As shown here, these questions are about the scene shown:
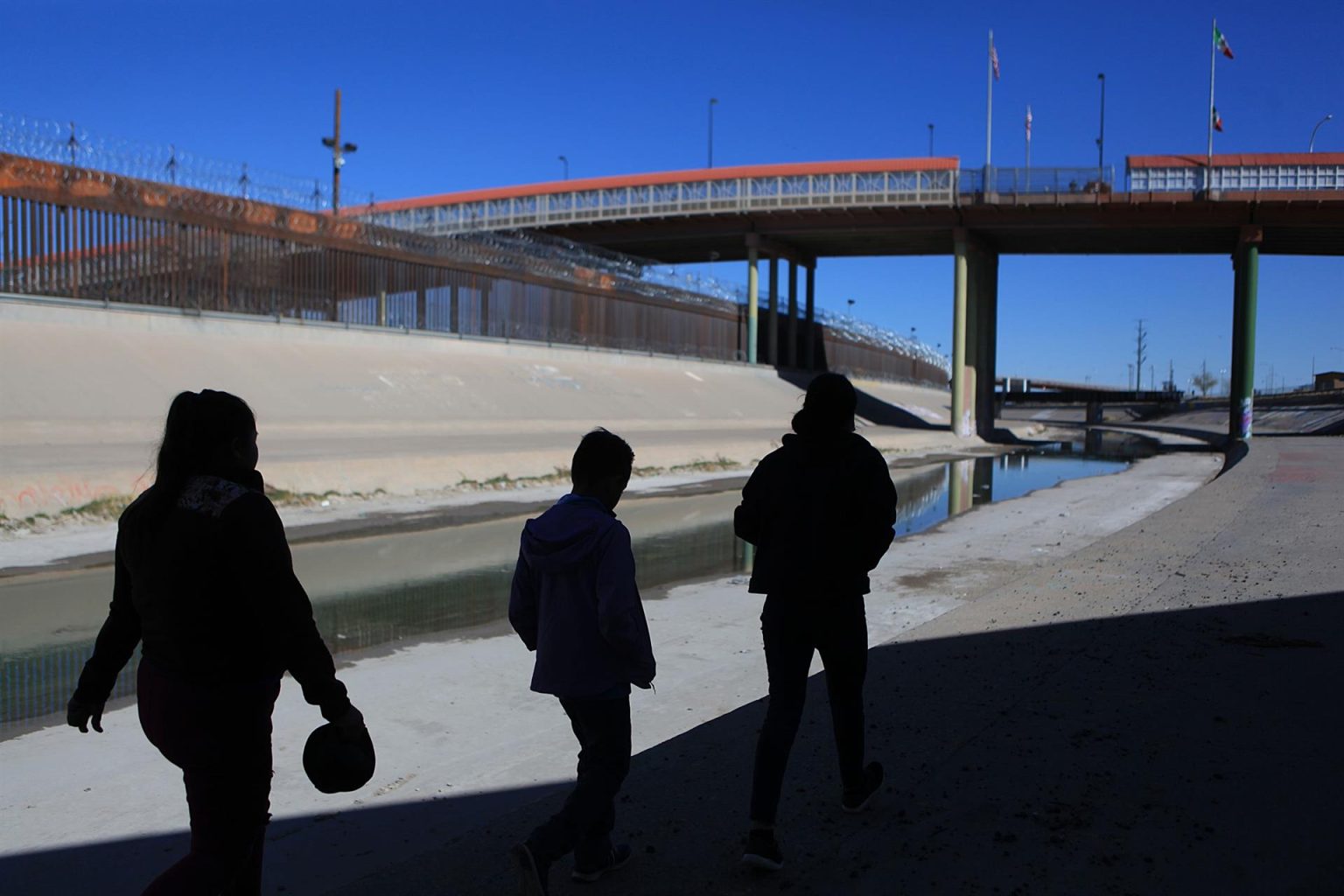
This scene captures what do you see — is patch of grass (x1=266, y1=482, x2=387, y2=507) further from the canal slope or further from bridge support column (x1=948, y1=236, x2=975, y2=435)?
bridge support column (x1=948, y1=236, x2=975, y2=435)

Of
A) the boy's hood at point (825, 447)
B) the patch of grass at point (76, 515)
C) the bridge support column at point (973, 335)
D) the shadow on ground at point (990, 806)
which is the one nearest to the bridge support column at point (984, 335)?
the bridge support column at point (973, 335)

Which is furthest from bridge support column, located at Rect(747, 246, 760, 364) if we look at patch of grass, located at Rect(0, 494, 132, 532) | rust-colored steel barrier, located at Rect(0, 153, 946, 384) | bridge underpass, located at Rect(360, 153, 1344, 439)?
patch of grass, located at Rect(0, 494, 132, 532)

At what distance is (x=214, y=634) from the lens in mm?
2732

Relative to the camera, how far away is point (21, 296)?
71.5ft

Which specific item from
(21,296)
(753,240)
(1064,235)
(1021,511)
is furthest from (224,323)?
(1064,235)

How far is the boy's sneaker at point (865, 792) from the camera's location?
4145 mm

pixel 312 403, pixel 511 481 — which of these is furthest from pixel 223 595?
pixel 312 403

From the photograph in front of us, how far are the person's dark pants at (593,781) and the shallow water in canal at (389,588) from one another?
4.76 m

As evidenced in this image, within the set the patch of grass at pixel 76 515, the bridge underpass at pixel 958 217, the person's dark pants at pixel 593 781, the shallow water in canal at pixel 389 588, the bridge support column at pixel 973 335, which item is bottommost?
the shallow water in canal at pixel 389 588

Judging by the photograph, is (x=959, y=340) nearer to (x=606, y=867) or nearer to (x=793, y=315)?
(x=793, y=315)

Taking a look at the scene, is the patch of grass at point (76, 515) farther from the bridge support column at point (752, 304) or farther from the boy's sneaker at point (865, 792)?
the bridge support column at point (752, 304)

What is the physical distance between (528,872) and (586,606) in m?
0.89

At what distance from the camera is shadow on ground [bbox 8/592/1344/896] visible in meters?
3.62

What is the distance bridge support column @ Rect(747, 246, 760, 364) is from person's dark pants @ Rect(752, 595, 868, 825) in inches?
2040
